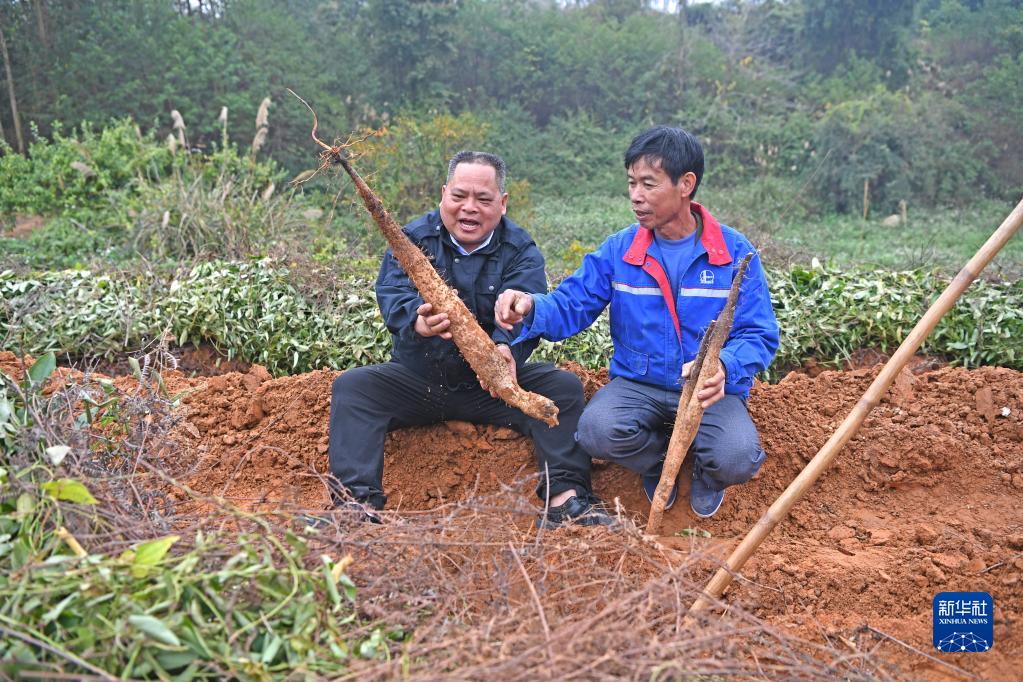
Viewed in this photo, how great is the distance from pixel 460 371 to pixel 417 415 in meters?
0.29

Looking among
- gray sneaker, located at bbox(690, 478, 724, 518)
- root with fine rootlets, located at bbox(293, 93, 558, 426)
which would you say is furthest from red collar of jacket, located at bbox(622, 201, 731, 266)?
gray sneaker, located at bbox(690, 478, 724, 518)

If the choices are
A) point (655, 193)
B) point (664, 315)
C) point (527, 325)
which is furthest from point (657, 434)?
point (655, 193)

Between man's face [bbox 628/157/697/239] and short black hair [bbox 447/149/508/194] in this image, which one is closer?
man's face [bbox 628/157/697/239]

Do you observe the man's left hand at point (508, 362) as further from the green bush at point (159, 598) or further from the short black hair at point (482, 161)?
the green bush at point (159, 598)

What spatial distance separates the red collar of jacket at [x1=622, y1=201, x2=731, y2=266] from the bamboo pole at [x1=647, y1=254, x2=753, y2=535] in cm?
32

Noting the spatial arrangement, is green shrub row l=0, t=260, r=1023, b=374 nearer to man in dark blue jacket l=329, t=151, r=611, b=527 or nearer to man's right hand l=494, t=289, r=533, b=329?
man in dark blue jacket l=329, t=151, r=611, b=527

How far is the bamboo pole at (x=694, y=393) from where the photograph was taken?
2.87 m

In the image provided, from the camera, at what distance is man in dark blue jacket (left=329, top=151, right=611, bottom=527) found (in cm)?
328

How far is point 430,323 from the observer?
3.06 meters

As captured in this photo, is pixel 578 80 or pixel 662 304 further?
pixel 578 80

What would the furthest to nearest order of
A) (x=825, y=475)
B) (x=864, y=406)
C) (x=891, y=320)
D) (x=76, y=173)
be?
(x=76, y=173) → (x=891, y=320) → (x=825, y=475) → (x=864, y=406)

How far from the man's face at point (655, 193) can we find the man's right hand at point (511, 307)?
0.52 meters

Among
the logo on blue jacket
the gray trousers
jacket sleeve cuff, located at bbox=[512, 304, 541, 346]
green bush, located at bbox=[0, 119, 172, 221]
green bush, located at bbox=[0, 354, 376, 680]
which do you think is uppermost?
green bush, located at bbox=[0, 119, 172, 221]

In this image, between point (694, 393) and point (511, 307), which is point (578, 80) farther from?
point (694, 393)
